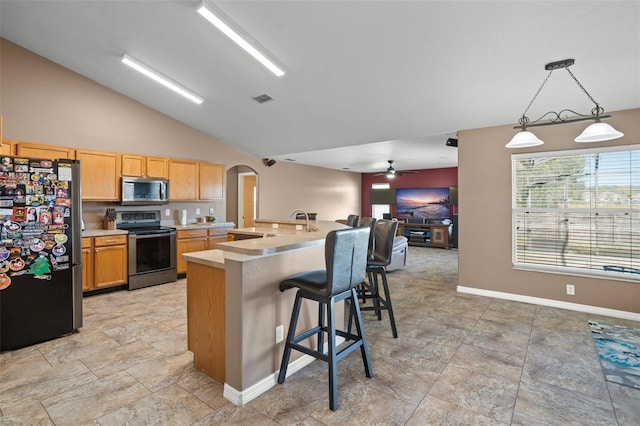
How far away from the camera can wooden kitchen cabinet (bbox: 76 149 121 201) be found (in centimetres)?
442

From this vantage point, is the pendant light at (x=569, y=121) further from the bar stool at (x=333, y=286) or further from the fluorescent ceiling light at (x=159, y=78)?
the fluorescent ceiling light at (x=159, y=78)

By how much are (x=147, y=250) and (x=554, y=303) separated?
571 centimetres

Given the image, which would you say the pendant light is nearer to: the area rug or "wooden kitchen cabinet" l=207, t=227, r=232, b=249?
the area rug

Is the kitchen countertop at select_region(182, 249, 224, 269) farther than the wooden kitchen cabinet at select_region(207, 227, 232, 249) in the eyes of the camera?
No

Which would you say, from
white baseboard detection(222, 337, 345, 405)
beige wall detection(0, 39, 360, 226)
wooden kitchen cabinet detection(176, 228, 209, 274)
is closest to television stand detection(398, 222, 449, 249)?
beige wall detection(0, 39, 360, 226)

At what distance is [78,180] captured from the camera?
305 centimetres

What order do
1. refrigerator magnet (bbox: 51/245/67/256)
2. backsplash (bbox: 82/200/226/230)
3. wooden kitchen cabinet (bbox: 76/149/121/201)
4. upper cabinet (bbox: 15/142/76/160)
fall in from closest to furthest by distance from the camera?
1. refrigerator magnet (bbox: 51/245/67/256)
2. upper cabinet (bbox: 15/142/76/160)
3. wooden kitchen cabinet (bbox: 76/149/121/201)
4. backsplash (bbox: 82/200/226/230)

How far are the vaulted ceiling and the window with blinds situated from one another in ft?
2.05

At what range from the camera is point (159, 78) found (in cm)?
420

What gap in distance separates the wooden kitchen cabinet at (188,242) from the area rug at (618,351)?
5.27 metres

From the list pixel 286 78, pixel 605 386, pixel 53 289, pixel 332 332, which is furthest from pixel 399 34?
pixel 53 289

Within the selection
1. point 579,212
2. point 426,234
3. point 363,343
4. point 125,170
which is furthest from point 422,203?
point 363,343

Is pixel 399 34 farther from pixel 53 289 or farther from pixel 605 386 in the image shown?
pixel 53 289

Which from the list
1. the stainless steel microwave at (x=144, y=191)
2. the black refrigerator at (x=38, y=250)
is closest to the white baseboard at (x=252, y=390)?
the black refrigerator at (x=38, y=250)
